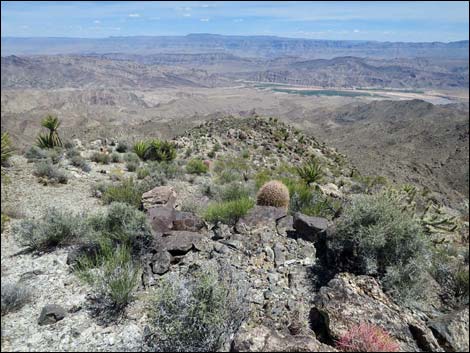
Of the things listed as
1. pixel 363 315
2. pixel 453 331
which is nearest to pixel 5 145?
pixel 363 315

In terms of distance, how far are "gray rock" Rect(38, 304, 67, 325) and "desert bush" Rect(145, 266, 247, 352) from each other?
3.41 ft

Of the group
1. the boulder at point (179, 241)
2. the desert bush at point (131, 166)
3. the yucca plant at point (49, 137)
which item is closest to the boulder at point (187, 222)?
the boulder at point (179, 241)

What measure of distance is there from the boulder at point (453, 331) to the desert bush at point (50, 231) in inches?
210

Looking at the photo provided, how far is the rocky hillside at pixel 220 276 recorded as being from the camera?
12.8 feet

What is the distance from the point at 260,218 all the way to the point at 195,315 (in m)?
4.02

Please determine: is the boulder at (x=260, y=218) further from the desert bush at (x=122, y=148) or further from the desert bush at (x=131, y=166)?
the desert bush at (x=122, y=148)

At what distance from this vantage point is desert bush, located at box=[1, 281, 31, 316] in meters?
3.84

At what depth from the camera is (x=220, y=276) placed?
15.9 feet

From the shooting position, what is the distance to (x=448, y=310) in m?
5.25

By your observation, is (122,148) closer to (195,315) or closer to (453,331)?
(195,315)

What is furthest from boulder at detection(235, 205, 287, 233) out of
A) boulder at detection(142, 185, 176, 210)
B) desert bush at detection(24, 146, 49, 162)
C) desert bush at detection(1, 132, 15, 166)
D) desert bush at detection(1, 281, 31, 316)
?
desert bush at detection(24, 146, 49, 162)

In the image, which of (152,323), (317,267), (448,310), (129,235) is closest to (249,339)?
(152,323)

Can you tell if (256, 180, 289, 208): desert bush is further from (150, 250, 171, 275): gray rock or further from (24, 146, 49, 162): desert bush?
(24, 146, 49, 162): desert bush

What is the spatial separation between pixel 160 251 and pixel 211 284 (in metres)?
1.90
